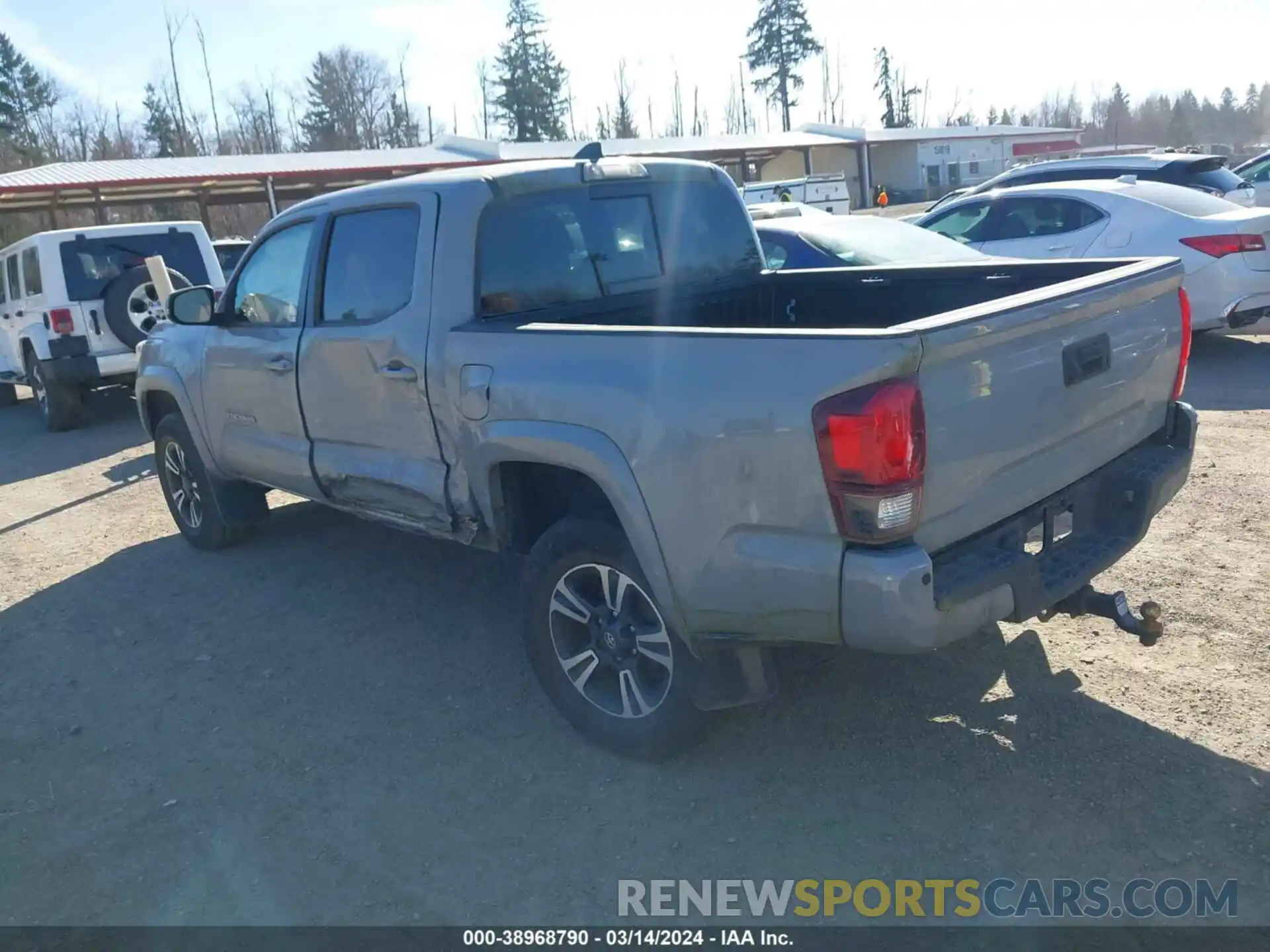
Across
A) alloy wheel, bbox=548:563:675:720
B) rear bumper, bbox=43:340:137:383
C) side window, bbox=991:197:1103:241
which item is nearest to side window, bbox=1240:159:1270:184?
side window, bbox=991:197:1103:241

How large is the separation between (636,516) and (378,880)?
137 centimetres

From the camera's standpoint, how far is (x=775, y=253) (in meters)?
8.75

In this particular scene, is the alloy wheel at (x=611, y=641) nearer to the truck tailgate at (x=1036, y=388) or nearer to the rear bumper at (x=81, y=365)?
the truck tailgate at (x=1036, y=388)

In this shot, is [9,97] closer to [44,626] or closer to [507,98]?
[507,98]

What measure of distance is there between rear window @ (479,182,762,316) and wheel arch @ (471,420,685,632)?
2.11 feet

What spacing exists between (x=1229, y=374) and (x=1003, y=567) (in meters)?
7.12

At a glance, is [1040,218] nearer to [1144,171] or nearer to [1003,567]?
[1144,171]

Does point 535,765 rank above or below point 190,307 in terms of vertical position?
below

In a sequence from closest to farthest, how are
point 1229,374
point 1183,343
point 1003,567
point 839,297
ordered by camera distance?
point 1003,567 → point 1183,343 → point 839,297 → point 1229,374

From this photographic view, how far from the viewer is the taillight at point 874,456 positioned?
284 centimetres

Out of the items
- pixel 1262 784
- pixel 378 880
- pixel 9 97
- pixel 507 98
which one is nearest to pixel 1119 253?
pixel 1262 784

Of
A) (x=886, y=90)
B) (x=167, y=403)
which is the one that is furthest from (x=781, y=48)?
(x=167, y=403)

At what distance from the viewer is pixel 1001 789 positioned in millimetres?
3439

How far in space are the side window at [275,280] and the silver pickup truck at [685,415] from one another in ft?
0.06
